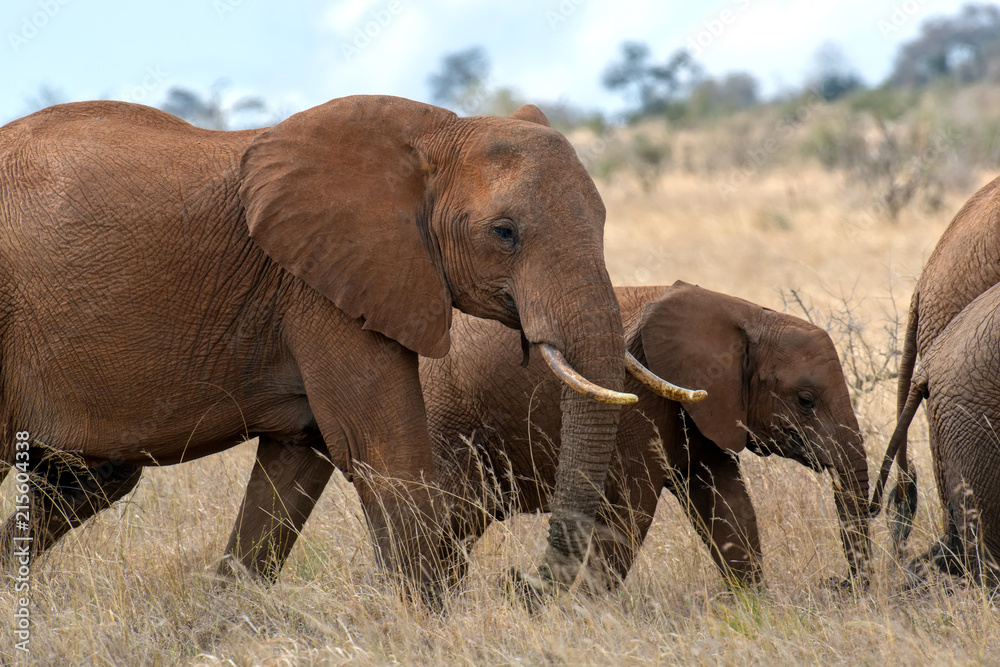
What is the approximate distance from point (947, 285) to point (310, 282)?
9.26ft

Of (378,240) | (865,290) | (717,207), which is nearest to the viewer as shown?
(378,240)

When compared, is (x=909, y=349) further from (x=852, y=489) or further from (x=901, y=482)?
(x=852, y=489)

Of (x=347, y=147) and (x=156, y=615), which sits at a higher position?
(x=347, y=147)

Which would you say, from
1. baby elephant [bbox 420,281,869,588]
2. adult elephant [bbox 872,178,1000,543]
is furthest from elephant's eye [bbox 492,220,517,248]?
adult elephant [bbox 872,178,1000,543]

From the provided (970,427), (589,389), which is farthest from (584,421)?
(970,427)

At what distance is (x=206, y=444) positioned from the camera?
4324mm

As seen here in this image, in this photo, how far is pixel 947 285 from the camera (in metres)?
5.05

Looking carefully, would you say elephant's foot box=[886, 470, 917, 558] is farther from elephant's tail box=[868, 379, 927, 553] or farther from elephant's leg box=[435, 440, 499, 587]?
elephant's leg box=[435, 440, 499, 587]

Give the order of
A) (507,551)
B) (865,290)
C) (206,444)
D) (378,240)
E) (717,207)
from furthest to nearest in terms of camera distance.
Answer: (717,207) → (865,290) → (507,551) → (206,444) → (378,240)

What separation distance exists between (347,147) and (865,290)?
7789 mm

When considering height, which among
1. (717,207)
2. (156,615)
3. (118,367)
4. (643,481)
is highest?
(717,207)

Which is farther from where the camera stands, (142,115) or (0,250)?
(142,115)

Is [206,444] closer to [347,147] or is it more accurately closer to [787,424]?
[347,147]

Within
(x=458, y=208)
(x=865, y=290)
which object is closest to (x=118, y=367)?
(x=458, y=208)
